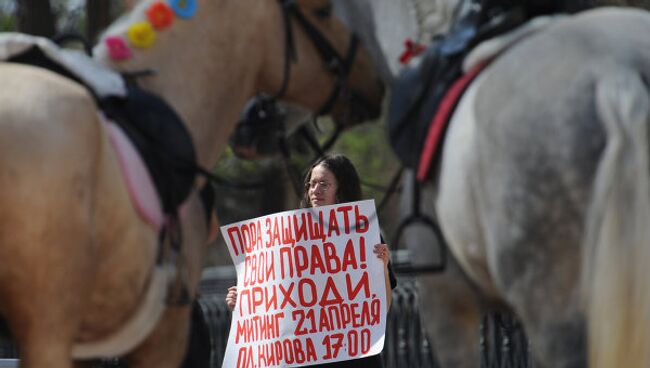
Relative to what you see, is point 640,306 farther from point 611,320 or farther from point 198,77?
point 198,77

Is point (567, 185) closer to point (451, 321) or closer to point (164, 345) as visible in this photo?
point (451, 321)

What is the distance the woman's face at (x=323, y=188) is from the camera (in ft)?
19.5

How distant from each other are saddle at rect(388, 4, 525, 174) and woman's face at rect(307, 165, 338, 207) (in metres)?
1.03

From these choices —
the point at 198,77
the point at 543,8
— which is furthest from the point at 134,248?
the point at 543,8

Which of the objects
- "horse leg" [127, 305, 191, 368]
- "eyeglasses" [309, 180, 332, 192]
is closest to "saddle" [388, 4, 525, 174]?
"eyeglasses" [309, 180, 332, 192]

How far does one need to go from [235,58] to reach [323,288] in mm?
1002

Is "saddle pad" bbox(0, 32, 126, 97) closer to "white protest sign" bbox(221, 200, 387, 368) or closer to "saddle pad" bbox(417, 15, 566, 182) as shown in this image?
"white protest sign" bbox(221, 200, 387, 368)

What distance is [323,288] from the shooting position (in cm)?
575

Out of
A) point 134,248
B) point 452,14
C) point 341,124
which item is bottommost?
point 134,248

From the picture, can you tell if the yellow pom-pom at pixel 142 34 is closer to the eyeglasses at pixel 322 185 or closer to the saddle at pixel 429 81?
the eyeglasses at pixel 322 185

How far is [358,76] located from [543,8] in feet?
3.72

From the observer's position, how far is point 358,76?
19.1ft

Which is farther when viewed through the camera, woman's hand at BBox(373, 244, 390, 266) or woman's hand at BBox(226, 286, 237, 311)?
woman's hand at BBox(226, 286, 237, 311)

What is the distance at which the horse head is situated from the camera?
5559 millimetres
